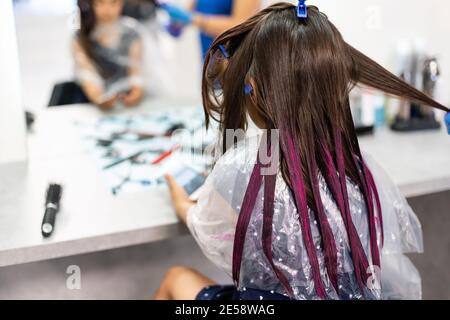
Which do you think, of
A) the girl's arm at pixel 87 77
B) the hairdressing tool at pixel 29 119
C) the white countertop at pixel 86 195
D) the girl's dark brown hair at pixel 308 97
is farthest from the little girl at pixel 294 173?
the girl's arm at pixel 87 77

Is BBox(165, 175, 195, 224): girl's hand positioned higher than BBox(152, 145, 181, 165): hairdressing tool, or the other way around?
BBox(152, 145, 181, 165): hairdressing tool

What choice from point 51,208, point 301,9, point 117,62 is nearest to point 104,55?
point 117,62

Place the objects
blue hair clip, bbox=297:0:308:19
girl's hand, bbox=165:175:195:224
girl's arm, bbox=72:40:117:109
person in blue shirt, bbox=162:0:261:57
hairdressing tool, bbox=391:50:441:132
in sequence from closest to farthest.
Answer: blue hair clip, bbox=297:0:308:19
girl's hand, bbox=165:175:195:224
hairdressing tool, bbox=391:50:441:132
person in blue shirt, bbox=162:0:261:57
girl's arm, bbox=72:40:117:109

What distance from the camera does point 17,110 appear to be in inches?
58.9

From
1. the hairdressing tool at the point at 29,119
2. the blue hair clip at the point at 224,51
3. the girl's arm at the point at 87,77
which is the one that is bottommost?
the hairdressing tool at the point at 29,119

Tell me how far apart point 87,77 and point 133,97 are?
8.4 inches

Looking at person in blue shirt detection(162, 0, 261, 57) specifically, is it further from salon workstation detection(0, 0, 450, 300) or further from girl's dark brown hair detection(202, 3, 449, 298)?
girl's dark brown hair detection(202, 3, 449, 298)

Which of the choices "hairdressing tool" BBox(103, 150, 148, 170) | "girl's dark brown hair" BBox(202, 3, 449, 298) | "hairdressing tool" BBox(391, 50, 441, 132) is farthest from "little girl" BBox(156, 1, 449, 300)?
"hairdressing tool" BBox(391, 50, 441, 132)

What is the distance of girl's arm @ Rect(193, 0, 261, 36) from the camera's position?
1.90m

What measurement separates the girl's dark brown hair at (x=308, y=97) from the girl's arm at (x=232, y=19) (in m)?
0.92

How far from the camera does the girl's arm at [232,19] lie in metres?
1.90

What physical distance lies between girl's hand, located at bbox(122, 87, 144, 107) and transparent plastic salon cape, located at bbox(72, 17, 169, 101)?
1.2 inches

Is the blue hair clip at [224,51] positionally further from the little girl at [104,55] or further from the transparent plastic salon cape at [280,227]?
the little girl at [104,55]

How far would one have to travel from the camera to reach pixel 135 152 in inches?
60.0
